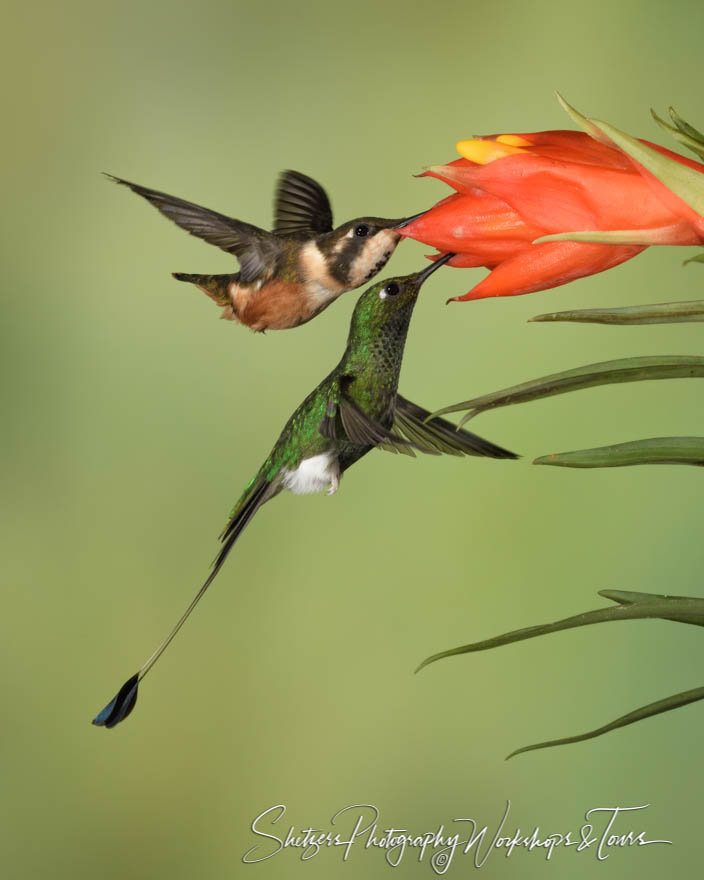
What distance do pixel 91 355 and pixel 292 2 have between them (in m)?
0.54

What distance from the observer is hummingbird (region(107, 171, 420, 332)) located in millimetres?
586

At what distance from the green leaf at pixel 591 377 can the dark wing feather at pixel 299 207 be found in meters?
0.26

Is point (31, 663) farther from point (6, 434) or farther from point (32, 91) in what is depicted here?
point (32, 91)

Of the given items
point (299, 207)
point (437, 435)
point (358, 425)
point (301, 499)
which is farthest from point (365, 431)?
point (301, 499)

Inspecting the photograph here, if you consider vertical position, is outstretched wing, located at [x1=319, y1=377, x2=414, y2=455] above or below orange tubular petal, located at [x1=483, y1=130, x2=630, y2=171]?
below

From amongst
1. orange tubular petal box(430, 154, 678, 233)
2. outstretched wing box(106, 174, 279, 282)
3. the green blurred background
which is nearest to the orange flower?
orange tubular petal box(430, 154, 678, 233)

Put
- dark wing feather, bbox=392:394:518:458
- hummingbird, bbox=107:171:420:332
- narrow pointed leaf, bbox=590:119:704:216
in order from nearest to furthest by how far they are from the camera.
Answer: narrow pointed leaf, bbox=590:119:704:216 → hummingbird, bbox=107:171:420:332 → dark wing feather, bbox=392:394:518:458

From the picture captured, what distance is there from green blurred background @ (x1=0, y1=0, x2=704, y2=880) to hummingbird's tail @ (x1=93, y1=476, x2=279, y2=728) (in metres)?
0.51

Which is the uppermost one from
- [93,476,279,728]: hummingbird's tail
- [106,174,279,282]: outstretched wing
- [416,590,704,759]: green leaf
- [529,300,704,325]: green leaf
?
[106,174,279,282]: outstretched wing

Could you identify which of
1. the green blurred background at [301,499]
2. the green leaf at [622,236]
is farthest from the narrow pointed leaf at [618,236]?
the green blurred background at [301,499]

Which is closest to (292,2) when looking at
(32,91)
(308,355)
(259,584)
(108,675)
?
(32,91)

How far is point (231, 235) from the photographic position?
71 cm

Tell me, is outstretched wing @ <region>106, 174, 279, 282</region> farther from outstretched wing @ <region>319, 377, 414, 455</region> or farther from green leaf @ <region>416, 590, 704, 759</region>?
green leaf @ <region>416, 590, 704, 759</region>

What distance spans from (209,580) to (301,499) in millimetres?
721
